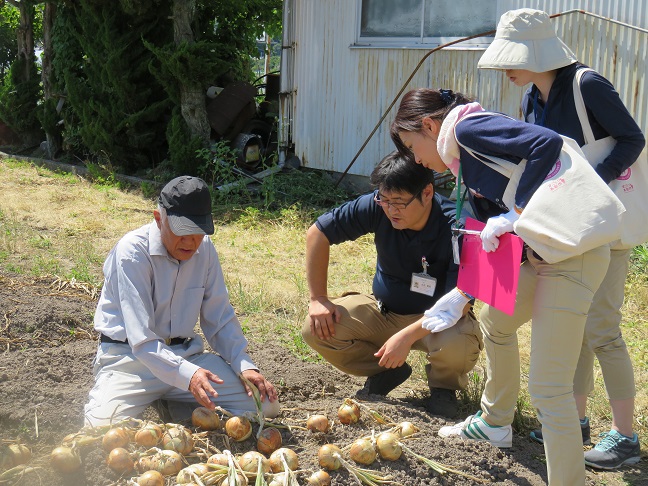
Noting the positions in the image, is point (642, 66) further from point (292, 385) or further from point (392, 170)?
point (292, 385)

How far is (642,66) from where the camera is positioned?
657 centimetres

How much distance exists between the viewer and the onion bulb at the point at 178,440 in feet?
Result: 9.94

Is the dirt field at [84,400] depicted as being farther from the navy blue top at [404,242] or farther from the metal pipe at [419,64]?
the metal pipe at [419,64]

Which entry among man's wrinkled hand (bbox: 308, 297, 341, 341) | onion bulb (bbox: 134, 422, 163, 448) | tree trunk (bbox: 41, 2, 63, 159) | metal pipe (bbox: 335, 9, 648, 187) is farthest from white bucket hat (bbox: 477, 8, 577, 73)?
tree trunk (bbox: 41, 2, 63, 159)

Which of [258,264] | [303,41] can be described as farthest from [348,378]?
[303,41]

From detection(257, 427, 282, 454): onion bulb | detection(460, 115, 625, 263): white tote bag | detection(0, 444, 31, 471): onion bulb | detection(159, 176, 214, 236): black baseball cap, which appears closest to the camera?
detection(460, 115, 625, 263): white tote bag

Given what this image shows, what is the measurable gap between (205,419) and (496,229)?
4.84 ft

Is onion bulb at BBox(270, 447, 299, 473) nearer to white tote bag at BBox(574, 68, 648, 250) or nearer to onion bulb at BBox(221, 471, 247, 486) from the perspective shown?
onion bulb at BBox(221, 471, 247, 486)

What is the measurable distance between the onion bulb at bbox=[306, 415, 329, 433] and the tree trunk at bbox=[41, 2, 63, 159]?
10477mm

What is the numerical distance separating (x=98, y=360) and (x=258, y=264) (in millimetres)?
3341

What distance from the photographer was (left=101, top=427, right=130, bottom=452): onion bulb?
2.99 metres

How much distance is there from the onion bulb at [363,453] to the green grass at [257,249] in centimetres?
112

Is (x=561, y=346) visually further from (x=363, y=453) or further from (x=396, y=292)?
(x=396, y=292)

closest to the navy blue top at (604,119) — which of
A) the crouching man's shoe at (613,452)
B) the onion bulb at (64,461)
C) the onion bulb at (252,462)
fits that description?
the crouching man's shoe at (613,452)
